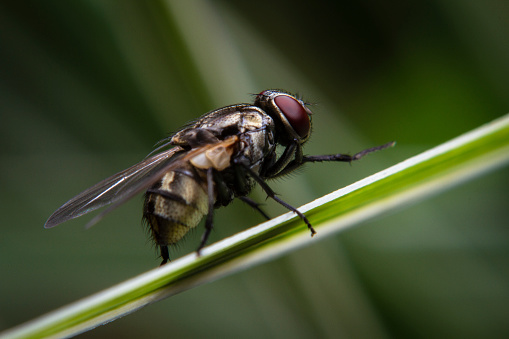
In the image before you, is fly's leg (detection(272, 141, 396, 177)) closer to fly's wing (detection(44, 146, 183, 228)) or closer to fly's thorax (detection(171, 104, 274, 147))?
fly's thorax (detection(171, 104, 274, 147))

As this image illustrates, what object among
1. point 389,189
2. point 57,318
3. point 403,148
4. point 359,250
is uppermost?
point 57,318

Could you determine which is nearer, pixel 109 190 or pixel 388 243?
pixel 109 190

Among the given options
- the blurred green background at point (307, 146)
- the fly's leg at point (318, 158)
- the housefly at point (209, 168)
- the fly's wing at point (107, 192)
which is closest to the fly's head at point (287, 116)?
the housefly at point (209, 168)

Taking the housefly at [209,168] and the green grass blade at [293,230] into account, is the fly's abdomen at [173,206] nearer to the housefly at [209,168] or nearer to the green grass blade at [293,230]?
the housefly at [209,168]

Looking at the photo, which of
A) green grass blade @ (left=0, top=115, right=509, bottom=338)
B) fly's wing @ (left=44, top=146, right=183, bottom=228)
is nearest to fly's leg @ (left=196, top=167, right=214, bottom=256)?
fly's wing @ (left=44, top=146, right=183, bottom=228)

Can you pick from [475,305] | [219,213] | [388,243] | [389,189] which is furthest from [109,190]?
[475,305]

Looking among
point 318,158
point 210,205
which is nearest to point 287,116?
point 318,158

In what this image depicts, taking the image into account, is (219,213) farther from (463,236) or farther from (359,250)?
(463,236)
